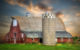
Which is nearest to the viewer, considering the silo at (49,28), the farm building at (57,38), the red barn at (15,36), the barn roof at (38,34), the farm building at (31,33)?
the silo at (49,28)

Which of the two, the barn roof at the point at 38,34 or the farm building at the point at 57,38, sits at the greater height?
the barn roof at the point at 38,34

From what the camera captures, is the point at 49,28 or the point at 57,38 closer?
the point at 49,28

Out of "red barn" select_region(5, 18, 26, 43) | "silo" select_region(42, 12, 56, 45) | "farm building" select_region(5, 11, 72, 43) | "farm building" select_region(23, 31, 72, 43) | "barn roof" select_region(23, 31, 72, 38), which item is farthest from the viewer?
"barn roof" select_region(23, 31, 72, 38)

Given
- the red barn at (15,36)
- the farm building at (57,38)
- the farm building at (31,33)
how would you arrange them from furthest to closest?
the farm building at (57,38) → the farm building at (31,33) → the red barn at (15,36)

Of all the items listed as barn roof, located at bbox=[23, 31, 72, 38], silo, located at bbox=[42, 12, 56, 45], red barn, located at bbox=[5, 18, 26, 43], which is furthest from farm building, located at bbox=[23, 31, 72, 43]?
silo, located at bbox=[42, 12, 56, 45]

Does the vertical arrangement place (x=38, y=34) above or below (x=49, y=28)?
below

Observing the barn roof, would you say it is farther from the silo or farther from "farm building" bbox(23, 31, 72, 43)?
the silo

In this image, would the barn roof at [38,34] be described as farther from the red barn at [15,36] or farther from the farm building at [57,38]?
the red barn at [15,36]

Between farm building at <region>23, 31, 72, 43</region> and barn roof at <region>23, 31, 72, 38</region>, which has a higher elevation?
barn roof at <region>23, 31, 72, 38</region>

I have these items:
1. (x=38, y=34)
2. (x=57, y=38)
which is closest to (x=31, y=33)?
(x=38, y=34)

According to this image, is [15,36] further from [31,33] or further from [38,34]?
[38,34]

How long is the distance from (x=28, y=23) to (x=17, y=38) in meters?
6.51

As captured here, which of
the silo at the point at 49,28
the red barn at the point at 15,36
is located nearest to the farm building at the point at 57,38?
the red barn at the point at 15,36

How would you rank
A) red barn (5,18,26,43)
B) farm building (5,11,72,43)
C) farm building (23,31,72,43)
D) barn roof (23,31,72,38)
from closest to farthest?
red barn (5,18,26,43), farm building (5,11,72,43), farm building (23,31,72,43), barn roof (23,31,72,38)
